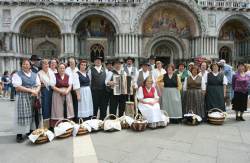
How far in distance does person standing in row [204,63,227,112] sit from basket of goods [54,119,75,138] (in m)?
4.48

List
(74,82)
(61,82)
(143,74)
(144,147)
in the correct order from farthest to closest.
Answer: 1. (143,74)
2. (74,82)
3. (61,82)
4. (144,147)

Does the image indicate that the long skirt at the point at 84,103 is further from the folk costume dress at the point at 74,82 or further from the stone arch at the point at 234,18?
the stone arch at the point at 234,18

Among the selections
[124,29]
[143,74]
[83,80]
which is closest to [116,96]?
[143,74]

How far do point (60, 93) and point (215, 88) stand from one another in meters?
4.85

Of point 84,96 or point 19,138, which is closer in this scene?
point 19,138

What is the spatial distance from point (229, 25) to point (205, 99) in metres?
20.5

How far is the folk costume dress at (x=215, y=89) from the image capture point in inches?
289

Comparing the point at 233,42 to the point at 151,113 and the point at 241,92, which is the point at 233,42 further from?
the point at 151,113

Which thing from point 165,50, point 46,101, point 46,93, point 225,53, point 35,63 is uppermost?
point 165,50

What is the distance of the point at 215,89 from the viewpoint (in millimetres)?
7375

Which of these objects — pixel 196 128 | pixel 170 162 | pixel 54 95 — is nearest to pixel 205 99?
pixel 196 128

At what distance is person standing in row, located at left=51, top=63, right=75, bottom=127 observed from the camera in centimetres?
622

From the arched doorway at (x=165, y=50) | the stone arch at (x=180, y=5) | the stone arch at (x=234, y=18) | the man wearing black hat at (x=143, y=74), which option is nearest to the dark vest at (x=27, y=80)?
the man wearing black hat at (x=143, y=74)

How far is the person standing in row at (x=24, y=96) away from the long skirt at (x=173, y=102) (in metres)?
3.94
